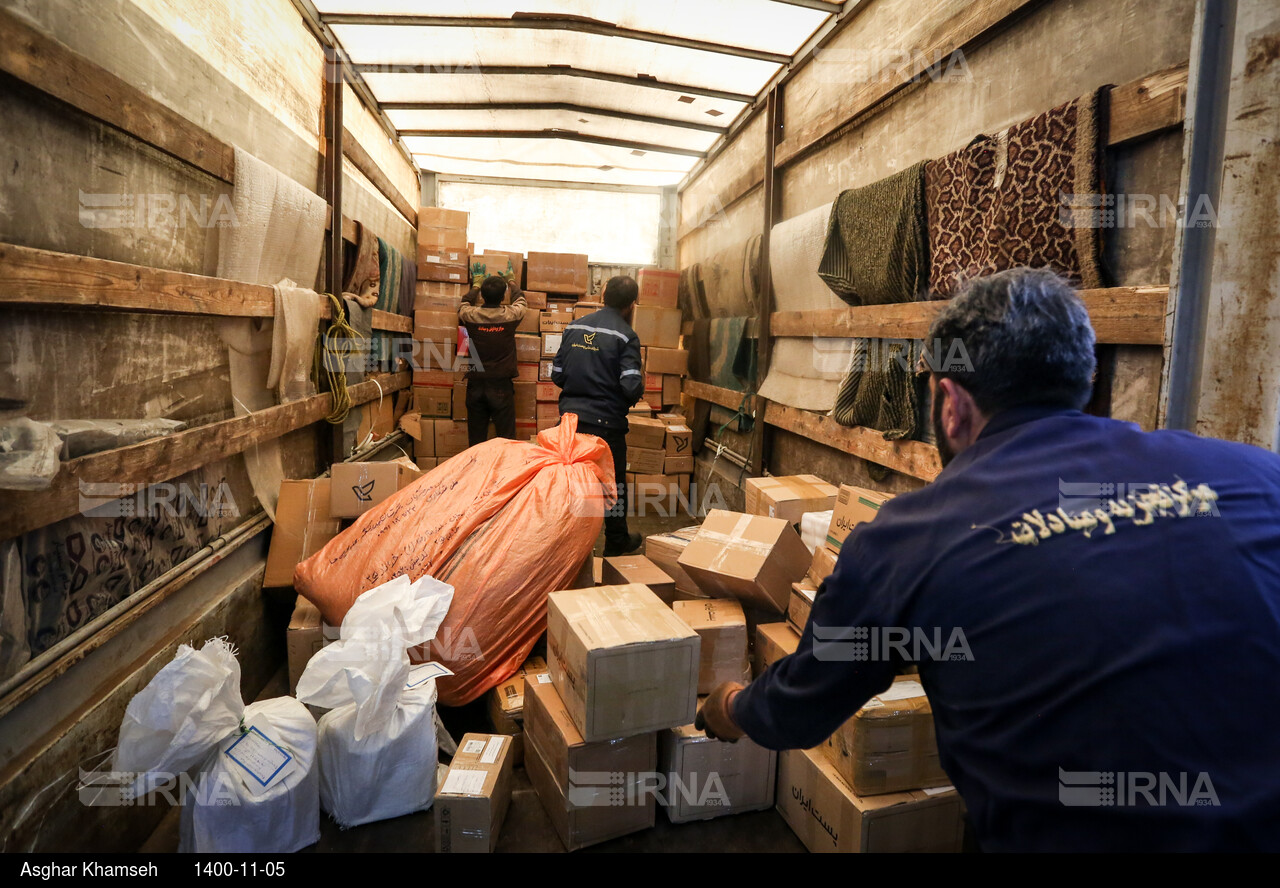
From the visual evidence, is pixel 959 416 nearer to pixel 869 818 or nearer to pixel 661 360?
pixel 869 818

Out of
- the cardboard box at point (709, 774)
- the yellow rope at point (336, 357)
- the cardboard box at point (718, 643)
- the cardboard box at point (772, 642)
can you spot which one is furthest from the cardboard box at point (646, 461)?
the cardboard box at point (709, 774)

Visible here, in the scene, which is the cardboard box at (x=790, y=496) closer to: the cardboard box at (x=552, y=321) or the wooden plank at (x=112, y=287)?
the wooden plank at (x=112, y=287)

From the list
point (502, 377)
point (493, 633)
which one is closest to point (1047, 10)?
point (493, 633)

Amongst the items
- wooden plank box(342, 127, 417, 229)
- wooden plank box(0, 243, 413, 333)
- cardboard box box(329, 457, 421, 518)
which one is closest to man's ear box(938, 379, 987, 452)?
wooden plank box(0, 243, 413, 333)

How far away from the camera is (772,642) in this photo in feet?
7.52

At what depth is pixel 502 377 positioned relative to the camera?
566 centimetres

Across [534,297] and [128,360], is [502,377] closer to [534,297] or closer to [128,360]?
[534,297]

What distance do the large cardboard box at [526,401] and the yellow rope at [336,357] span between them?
2538 mm

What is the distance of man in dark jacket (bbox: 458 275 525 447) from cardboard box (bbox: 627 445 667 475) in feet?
3.46

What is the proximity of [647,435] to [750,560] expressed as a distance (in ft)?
10.4

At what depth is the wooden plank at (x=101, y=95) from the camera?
1529mm

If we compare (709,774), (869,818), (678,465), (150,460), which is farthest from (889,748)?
(678,465)

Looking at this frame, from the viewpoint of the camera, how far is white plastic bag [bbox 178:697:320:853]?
1680 mm

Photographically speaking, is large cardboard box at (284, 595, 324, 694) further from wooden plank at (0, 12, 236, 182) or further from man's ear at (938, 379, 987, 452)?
man's ear at (938, 379, 987, 452)
